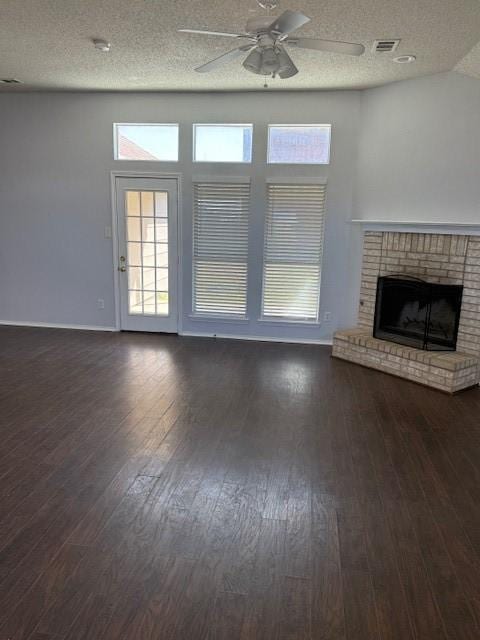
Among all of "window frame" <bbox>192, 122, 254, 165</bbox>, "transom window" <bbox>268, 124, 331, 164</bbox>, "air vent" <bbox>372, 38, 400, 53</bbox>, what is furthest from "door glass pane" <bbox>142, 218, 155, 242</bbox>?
"air vent" <bbox>372, 38, 400, 53</bbox>

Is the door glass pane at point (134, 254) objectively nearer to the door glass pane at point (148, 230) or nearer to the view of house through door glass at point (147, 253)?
the view of house through door glass at point (147, 253)

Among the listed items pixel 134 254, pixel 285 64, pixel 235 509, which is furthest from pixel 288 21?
pixel 134 254

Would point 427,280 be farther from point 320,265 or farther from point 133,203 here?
point 133,203

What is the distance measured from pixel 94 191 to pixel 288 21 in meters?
4.14

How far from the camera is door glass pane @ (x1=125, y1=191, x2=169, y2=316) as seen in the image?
6043mm

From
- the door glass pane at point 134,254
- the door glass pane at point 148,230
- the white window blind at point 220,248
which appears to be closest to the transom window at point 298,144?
the white window blind at point 220,248

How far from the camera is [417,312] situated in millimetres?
5012

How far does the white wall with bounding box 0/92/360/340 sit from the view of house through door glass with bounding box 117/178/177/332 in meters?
0.17

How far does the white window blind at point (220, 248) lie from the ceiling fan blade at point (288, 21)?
310 cm

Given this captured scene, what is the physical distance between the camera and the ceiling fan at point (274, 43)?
8.60 feet

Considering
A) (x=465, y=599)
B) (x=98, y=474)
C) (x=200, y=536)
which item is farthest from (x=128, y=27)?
(x=465, y=599)

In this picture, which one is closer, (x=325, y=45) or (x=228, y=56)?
(x=325, y=45)

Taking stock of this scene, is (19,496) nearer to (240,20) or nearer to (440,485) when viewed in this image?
(440,485)

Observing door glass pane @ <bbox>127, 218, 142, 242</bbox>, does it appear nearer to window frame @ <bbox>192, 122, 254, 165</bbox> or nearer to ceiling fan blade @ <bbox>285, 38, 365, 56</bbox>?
window frame @ <bbox>192, 122, 254, 165</bbox>
